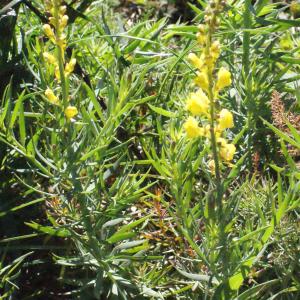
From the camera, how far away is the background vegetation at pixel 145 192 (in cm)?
145

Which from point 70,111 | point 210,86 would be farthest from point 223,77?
point 70,111

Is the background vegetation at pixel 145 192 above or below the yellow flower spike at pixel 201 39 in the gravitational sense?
below

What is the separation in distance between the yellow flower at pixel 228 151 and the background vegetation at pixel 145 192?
0.27ft

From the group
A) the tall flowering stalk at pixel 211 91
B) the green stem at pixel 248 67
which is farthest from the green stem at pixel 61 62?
the green stem at pixel 248 67

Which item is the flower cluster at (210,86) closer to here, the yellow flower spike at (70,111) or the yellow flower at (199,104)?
the yellow flower at (199,104)

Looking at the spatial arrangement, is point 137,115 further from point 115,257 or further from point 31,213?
point 115,257

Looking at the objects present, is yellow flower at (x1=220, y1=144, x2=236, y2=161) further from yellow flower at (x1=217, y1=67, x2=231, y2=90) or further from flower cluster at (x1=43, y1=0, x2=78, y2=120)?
flower cluster at (x1=43, y1=0, x2=78, y2=120)

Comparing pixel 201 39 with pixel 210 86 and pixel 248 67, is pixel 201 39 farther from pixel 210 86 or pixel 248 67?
pixel 248 67

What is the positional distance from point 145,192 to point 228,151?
0.42m

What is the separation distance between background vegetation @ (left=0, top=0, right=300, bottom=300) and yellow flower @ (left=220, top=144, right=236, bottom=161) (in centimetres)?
8

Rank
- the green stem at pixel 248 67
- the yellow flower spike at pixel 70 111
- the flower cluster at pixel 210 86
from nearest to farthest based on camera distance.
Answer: the flower cluster at pixel 210 86, the yellow flower spike at pixel 70 111, the green stem at pixel 248 67

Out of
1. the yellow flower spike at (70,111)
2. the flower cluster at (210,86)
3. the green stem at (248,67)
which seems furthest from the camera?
the green stem at (248,67)

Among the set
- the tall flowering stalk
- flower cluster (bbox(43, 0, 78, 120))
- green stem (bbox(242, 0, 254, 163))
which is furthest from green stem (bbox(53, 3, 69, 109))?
green stem (bbox(242, 0, 254, 163))

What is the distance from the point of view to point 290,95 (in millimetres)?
2051
